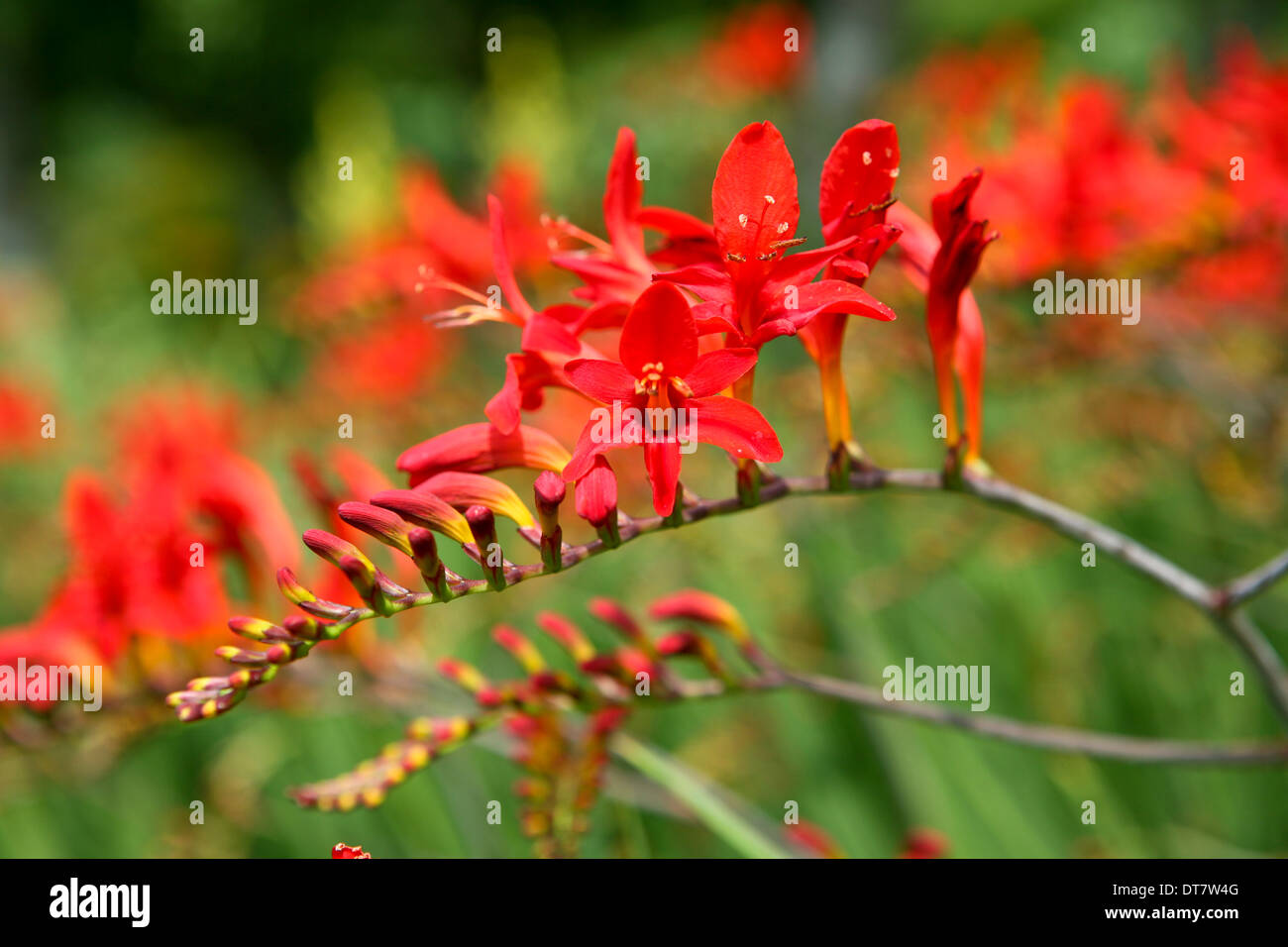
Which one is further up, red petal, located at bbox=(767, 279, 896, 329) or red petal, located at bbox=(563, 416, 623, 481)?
red petal, located at bbox=(767, 279, 896, 329)

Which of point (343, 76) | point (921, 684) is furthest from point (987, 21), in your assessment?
point (921, 684)

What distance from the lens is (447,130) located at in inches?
407

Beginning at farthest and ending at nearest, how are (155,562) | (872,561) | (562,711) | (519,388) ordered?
1. (872,561)
2. (155,562)
3. (562,711)
4. (519,388)

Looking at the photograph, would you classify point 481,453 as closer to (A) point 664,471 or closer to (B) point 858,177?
(A) point 664,471

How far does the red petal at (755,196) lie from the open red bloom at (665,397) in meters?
0.07

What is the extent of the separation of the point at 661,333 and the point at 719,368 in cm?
5

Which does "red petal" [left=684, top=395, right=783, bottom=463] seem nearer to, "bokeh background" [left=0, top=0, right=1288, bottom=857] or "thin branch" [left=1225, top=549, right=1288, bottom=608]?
"thin branch" [left=1225, top=549, right=1288, bottom=608]

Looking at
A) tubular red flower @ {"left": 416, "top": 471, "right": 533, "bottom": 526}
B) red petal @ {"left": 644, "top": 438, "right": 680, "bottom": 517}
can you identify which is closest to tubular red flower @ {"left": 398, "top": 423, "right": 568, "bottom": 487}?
tubular red flower @ {"left": 416, "top": 471, "right": 533, "bottom": 526}

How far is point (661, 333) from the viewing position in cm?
65

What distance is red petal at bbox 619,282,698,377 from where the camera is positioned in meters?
0.62

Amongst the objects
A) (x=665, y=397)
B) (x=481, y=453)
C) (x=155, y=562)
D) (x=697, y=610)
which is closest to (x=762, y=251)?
(x=665, y=397)
